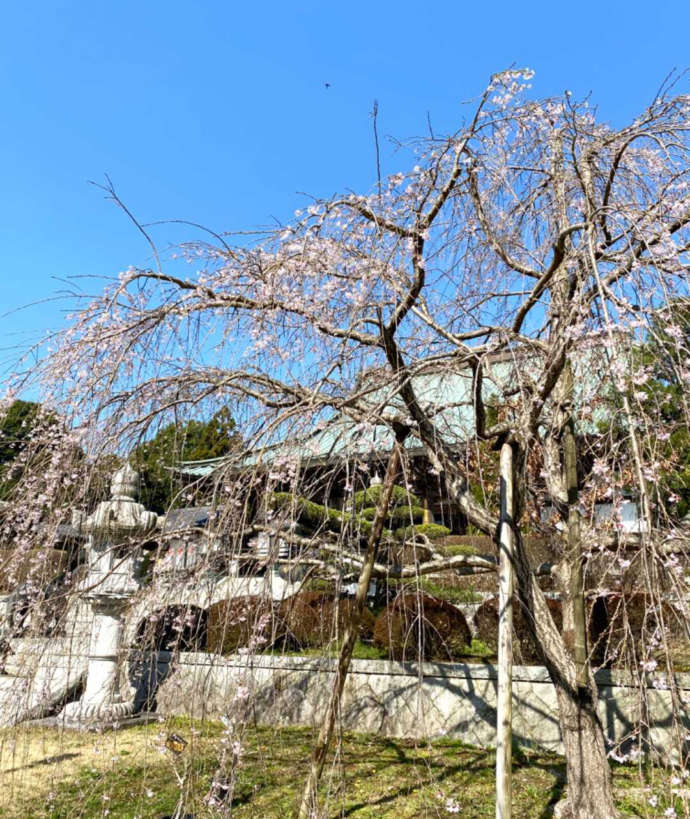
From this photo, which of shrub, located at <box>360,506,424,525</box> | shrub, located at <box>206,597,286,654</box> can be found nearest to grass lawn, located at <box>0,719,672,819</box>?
shrub, located at <box>206,597,286,654</box>

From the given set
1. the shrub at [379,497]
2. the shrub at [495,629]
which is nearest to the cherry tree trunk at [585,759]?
the shrub at [379,497]

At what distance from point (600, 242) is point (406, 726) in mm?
3979

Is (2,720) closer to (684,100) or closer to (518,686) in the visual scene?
(518,686)

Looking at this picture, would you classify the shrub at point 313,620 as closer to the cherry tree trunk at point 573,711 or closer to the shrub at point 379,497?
the shrub at point 379,497

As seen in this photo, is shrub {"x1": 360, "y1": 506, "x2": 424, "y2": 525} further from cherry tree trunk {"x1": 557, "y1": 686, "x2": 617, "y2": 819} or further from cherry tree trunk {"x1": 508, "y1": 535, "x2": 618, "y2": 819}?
cherry tree trunk {"x1": 557, "y1": 686, "x2": 617, "y2": 819}

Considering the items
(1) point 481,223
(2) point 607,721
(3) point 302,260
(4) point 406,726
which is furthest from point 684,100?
(4) point 406,726

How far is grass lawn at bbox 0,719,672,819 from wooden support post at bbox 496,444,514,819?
1.08 meters

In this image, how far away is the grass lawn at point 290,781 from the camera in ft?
12.4

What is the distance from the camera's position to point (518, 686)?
5.15m


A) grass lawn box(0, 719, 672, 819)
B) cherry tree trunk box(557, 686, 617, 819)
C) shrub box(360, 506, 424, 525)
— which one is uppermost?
shrub box(360, 506, 424, 525)

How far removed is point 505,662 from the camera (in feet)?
8.49

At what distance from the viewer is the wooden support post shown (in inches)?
96.7

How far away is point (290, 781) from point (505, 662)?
2.49 metres

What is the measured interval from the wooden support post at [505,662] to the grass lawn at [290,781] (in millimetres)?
1082
